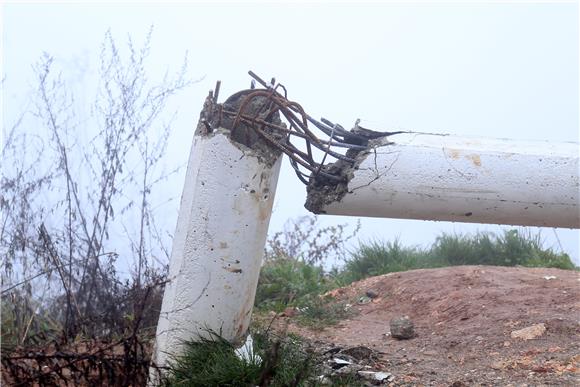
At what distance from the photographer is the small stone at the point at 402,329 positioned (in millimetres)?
4418

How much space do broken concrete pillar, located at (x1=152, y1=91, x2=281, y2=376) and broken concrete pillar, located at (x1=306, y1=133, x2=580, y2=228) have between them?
0.35m

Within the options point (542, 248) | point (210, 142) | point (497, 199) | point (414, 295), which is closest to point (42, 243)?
point (210, 142)

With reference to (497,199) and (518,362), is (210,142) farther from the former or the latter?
(518,362)

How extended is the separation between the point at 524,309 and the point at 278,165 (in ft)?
5.65

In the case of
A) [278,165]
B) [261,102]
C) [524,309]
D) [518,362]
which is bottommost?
[518,362]

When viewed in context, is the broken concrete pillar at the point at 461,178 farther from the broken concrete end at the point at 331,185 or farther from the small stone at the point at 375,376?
the small stone at the point at 375,376

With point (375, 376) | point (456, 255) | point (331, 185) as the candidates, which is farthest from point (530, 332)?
point (456, 255)

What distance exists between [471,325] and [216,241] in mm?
1613

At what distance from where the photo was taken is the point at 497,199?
137 inches

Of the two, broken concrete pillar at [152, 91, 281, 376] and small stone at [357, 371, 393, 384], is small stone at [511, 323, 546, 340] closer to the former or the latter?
small stone at [357, 371, 393, 384]

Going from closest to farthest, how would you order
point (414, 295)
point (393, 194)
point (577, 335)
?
point (393, 194) < point (577, 335) < point (414, 295)

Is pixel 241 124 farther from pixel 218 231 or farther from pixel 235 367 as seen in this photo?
pixel 235 367

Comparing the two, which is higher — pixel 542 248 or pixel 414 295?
pixel 542 248

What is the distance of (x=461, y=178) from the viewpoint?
3.46 meters
